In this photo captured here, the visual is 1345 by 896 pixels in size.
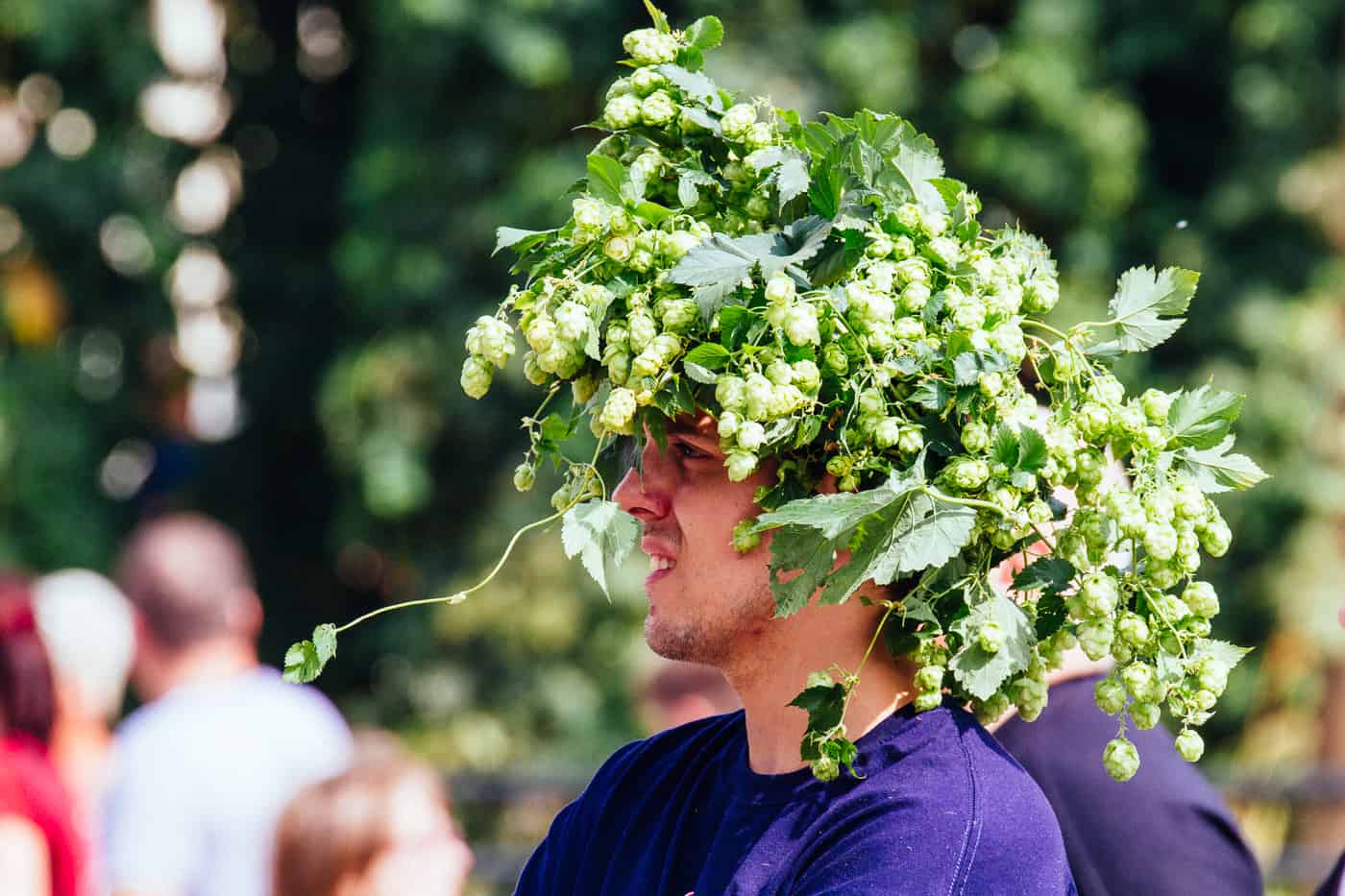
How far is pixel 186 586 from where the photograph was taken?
4.33m

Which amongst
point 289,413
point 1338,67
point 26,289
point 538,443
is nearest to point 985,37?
point 1338,67

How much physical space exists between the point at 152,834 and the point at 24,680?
480mm

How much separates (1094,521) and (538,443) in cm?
77

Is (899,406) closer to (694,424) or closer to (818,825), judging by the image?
(694,424)

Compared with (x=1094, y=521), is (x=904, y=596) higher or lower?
lower

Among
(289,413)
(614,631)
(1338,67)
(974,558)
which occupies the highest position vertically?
(974,558)

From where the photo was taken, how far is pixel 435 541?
8203mm

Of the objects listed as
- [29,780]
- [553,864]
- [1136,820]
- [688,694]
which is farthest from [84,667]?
[1136,820]

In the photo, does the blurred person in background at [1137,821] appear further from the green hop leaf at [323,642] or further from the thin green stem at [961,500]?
the green hop leaf at [323,642]

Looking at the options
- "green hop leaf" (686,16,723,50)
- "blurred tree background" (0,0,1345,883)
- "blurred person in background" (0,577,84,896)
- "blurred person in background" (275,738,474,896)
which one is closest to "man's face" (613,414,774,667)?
"green hop leaf" (686,16,723,50)

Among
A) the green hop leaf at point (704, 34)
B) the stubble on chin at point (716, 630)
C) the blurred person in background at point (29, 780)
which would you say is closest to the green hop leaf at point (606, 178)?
the green hop leaf at point (704, 34)

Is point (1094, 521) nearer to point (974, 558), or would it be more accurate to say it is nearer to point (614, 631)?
point (974, 558)

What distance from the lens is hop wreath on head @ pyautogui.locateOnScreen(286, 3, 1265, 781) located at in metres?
1.98

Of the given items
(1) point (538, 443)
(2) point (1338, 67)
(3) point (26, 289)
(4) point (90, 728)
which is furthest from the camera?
(3) point (26, 289)
